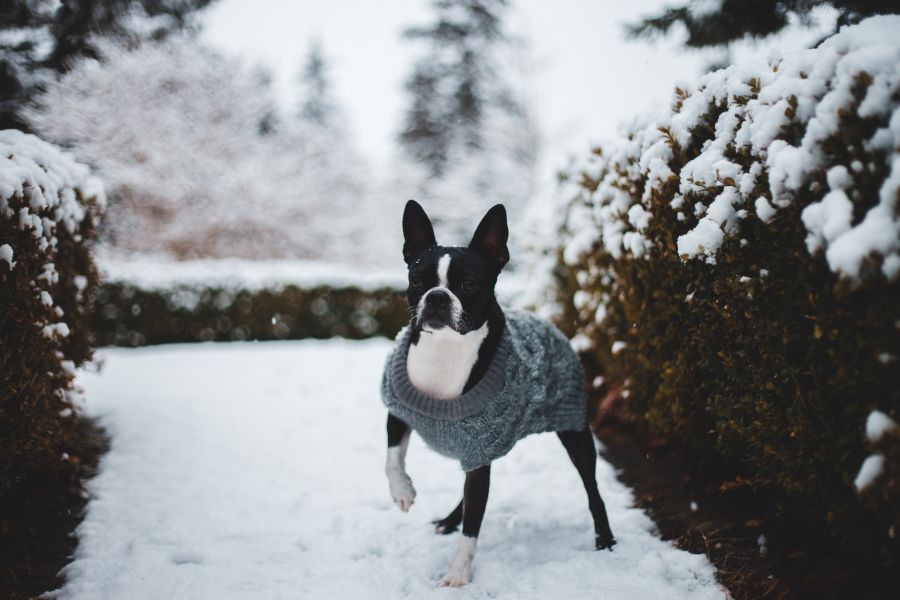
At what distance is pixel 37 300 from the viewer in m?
3.17

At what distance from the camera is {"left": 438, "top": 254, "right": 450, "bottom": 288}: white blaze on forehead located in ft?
8.94

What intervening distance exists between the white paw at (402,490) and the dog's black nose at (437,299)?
934 millimetres

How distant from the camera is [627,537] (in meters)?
3.15

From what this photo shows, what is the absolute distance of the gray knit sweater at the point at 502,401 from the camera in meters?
2.66

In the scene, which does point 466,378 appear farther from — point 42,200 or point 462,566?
point 42,200

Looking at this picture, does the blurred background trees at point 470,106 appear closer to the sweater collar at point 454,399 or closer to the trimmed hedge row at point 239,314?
the trimmed hedge row at point 239,314

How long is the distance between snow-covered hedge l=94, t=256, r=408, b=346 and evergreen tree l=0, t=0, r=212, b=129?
301 centimetres

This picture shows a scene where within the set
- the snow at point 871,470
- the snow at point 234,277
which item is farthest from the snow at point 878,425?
the snow at point 234,277

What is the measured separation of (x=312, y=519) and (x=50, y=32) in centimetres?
860

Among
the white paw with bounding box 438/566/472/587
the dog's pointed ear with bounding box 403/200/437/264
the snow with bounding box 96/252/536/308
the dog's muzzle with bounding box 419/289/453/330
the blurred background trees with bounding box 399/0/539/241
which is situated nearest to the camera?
the dog's muzzle with bounding box 419/289/453/330

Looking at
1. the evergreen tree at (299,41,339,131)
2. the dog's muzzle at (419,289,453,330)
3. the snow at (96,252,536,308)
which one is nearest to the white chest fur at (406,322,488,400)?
the dog's muzzle at (419,289,453,330)

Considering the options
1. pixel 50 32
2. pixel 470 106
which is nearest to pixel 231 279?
pixel 50 32

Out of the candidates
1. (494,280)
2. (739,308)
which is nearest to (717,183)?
(739,308)

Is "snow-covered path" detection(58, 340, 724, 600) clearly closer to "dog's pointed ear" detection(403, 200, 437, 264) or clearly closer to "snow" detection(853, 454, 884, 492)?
"snow" detection(853, 454, 884, 492)
